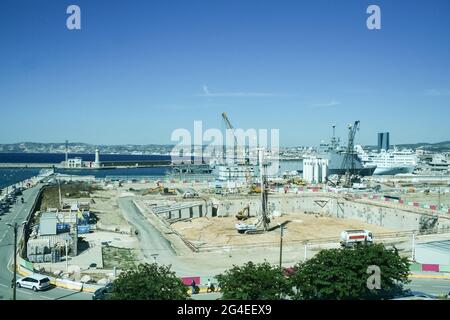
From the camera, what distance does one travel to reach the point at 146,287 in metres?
11.3

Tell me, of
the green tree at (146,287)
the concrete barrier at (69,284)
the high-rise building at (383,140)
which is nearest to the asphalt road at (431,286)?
the green tree at (146,287)

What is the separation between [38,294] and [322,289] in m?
9.92

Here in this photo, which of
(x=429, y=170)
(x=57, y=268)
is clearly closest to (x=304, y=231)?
(x=57, y=268)

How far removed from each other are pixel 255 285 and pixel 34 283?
8838 millimetres

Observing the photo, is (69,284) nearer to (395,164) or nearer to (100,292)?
(100,292)

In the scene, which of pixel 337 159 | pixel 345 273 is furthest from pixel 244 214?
pixel 337 159

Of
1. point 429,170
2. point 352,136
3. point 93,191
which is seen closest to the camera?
point 93,191


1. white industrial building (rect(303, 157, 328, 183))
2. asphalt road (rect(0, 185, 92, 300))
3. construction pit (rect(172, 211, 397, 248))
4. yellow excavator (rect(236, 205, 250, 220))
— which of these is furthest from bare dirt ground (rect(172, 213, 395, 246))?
white industrial building (rect(303, 157, 328, 183))

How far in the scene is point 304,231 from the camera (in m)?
33.8

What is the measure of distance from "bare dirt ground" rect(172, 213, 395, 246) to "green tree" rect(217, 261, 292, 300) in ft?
54.6

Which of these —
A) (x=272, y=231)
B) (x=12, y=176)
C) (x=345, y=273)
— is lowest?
(x=272, y=231)

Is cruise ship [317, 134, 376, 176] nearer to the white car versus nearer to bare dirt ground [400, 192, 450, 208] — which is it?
bare dirt ground [400, 192, 450, 208]

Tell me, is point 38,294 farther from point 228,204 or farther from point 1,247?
point 228,204
